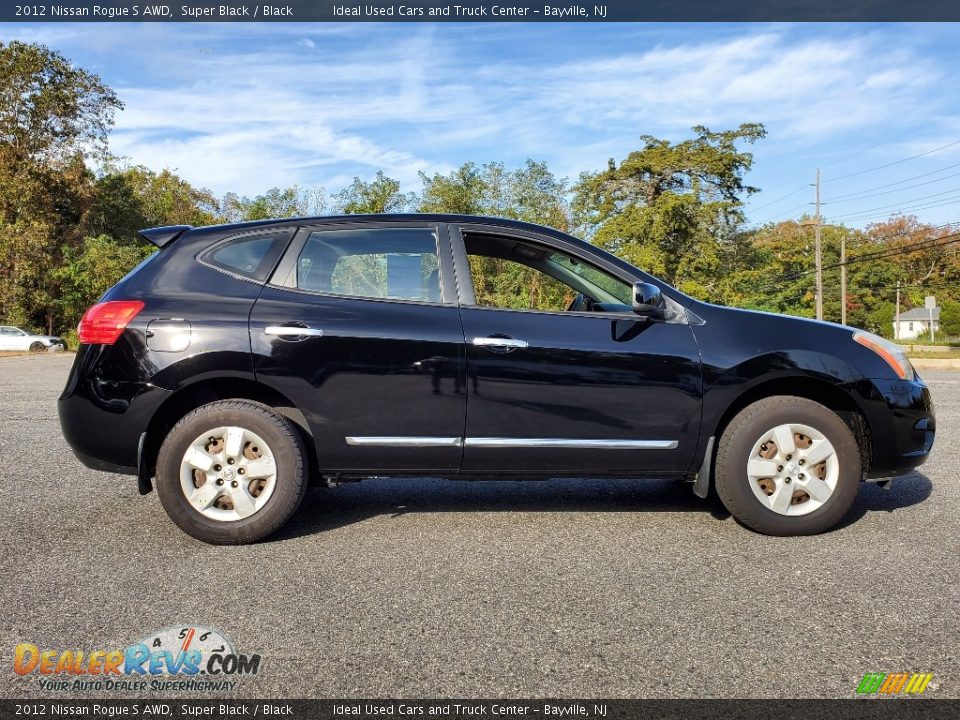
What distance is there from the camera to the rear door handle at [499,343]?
398cm

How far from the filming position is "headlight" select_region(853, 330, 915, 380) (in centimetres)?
423

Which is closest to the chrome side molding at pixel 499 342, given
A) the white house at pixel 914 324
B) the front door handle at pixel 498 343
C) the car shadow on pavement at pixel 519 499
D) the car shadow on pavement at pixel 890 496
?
the front door handle at pixel 498 343

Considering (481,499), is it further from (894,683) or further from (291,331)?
(894,683)

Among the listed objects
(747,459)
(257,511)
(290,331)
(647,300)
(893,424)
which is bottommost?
(257,511)

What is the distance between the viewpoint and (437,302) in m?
4.13

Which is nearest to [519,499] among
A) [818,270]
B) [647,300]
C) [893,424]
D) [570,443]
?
[570,443]

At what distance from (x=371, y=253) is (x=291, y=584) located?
6.07 feet

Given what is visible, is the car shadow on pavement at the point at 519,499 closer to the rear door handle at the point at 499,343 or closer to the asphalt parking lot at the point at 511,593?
the asphalt parking lot at the point at 511,593

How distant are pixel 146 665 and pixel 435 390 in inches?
73.4

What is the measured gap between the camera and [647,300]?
13.1ft

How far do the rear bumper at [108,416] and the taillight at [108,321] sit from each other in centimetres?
10

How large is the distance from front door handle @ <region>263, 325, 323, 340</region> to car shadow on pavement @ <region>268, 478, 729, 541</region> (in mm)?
1080

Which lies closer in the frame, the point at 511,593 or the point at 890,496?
the point at 511,593

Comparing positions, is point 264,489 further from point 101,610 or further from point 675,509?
point 675,509
